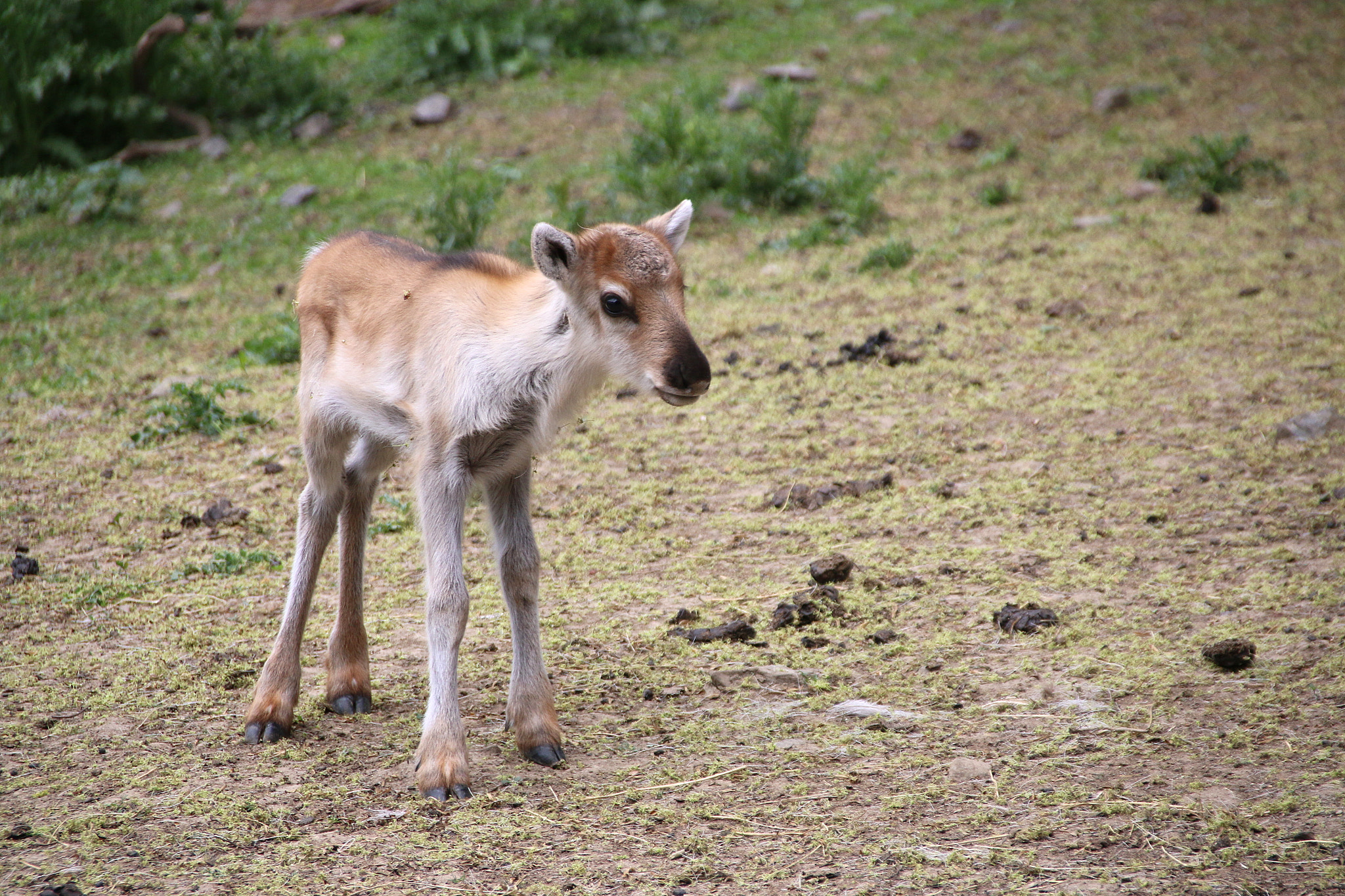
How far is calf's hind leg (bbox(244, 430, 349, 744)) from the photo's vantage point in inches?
199

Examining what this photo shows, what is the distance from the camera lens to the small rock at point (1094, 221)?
35.8ft

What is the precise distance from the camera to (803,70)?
49.0ft

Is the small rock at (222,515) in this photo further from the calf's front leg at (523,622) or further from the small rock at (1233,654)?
the small rock at (1233,654)

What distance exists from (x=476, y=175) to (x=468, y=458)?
28.6 ft

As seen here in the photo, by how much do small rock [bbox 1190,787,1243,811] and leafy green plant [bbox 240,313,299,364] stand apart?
726 cm

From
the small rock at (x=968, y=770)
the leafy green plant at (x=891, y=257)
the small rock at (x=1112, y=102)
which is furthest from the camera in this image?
the small rock at (x=1112, y=102)

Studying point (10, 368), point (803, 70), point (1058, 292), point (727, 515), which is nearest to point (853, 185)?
point (1058, 292)

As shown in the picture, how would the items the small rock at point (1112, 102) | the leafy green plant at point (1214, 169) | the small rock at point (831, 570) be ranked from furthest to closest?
the small rock at point (1112, 102) < the leafy green plant at point (1214, 169) < the small rock at point (831, 570)

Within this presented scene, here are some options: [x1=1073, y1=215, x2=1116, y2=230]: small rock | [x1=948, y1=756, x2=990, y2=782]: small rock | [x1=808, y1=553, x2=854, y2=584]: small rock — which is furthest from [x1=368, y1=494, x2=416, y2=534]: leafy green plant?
[x1=1073, y1=215, x2=1116, y2=230]: small rock

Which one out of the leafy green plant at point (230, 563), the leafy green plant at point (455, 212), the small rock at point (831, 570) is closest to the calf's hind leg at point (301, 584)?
the leafy green plant at point (230, 563)

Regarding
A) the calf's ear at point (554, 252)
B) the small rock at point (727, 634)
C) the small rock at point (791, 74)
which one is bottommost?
the small rock at point (727, 634)

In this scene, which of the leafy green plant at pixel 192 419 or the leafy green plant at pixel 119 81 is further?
the leafy green plant at pixel 119 81

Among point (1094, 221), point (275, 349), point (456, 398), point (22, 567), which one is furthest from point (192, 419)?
point (1094, 221)

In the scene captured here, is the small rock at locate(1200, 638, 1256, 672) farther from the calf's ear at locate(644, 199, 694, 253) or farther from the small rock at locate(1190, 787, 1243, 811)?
the calf's ear at locate(644, 199, 694, 253)
